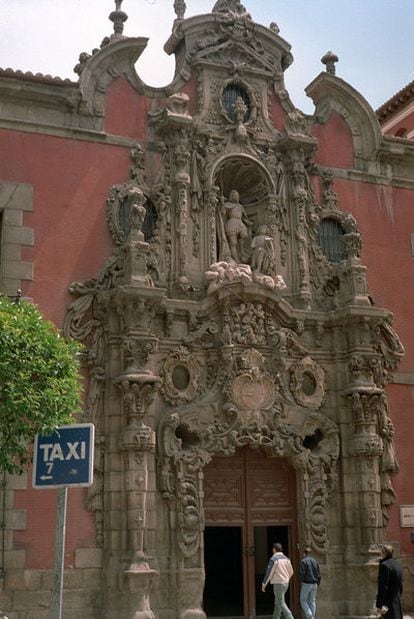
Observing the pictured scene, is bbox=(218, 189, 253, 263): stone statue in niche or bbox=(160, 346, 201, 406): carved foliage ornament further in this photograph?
bbox=(218, 189, 253, 263): stone statue in niche

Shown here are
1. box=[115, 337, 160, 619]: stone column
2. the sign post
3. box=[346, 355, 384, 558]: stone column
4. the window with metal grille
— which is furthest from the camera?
the window with metal grille

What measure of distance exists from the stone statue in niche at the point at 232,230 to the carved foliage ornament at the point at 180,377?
2342 millimetres

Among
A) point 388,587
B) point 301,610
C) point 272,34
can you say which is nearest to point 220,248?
point 272,34

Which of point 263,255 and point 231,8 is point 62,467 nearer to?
point 263,255

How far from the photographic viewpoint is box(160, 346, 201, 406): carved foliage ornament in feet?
56.5

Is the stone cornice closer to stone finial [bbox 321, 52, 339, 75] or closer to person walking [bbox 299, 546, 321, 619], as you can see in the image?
stone finial [bbox 321, 52, 339, 75]

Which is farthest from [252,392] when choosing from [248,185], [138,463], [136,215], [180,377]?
[248,185]

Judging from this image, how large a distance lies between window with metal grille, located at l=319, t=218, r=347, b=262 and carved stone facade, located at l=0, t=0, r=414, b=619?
0.04 metres

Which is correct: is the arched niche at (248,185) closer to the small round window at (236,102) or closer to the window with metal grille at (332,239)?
the small round window at (236,102)

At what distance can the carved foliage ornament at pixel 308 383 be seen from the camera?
60.0ft

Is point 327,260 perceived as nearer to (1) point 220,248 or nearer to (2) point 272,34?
(1) point 220,248

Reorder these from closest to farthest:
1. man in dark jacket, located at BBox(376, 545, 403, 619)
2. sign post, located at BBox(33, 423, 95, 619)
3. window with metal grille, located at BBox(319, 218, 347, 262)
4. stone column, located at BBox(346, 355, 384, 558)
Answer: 1. sign post, located at BBox(33, 423, 95, 619)
2. man in dark jacket, located at BBox(376, 545, 403, 619)
3. stone column, located at BBox(346, 355, 384, 558)
4. window with metal grille, located at BBox(319, 218, 347, 262)

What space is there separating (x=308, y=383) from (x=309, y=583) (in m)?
4.26

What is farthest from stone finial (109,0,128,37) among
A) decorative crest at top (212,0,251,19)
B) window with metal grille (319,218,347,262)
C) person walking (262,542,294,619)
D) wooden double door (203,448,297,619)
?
person walking (262,542,294,619)
